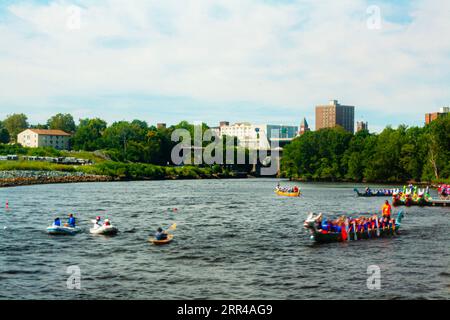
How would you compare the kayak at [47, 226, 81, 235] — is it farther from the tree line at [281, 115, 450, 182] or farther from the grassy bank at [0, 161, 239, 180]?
the tree line at [281, 115, 450, 182]

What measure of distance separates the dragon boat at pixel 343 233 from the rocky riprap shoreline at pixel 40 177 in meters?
89.2

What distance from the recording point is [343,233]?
153ft

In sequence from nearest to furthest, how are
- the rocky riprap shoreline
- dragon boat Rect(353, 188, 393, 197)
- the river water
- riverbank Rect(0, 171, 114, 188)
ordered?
the river water
dragon boat Rect(353, 188, 393, 197)
riverbank Rect(0, 171, 114, 188)
the rocky riprap shoreline

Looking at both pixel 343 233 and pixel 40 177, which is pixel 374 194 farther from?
pixel 40 177

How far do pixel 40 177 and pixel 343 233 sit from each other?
105m

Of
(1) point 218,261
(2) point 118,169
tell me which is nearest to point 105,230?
(1) point 218,261

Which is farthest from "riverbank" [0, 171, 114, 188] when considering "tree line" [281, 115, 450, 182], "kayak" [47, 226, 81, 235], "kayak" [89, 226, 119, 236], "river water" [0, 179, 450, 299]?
"tree line" [281, 115, 450, 182]

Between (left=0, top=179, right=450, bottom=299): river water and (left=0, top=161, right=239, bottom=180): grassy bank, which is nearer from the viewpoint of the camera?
(left=0, top=179, right=450, bottom=299): river water

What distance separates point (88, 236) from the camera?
157 ft

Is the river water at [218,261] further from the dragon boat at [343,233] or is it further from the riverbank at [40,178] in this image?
the riverbank at [40,178]

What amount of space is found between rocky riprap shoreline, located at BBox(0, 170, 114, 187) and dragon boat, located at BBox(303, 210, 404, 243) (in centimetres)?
8922

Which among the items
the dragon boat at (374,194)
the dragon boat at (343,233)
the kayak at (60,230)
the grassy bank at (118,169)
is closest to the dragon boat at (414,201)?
the dragon boat at (374,194)

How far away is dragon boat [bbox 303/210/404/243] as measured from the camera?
4441 centimetres

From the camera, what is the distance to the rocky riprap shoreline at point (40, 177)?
122375 millimetres
